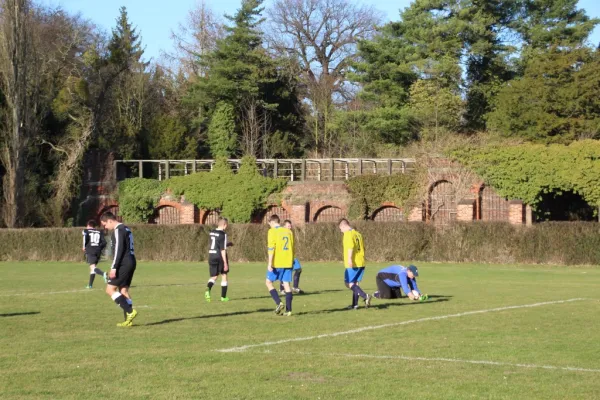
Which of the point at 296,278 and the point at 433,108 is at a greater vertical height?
the point at 433,108

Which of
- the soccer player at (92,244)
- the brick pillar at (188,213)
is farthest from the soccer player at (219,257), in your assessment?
the brick pillar at (188,213)

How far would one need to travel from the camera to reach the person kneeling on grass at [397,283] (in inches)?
811

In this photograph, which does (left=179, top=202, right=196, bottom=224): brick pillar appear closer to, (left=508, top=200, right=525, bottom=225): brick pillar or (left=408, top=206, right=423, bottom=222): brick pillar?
(left=408, top=206, right=423, bottom=222): brick pillar

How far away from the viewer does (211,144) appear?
6894cm

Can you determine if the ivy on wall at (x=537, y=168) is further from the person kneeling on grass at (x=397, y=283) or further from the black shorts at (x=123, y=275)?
the black shorts at (x=123, y=275)

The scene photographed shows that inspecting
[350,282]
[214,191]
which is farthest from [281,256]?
[214,191]

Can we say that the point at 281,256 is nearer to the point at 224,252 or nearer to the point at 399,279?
the point at 224,252

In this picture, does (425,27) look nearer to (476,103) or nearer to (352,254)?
(476,103)

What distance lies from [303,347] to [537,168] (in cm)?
3910

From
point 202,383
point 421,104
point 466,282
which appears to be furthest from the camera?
point 421,104

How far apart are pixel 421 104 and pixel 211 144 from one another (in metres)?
16.8

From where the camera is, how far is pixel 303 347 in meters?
12.9

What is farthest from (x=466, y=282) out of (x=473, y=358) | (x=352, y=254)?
(x=473, y=358)

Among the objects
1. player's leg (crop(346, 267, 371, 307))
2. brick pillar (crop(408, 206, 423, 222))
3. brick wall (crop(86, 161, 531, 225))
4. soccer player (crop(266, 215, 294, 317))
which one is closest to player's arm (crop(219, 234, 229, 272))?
soccer player (crop(266, 215, 294, 317))
